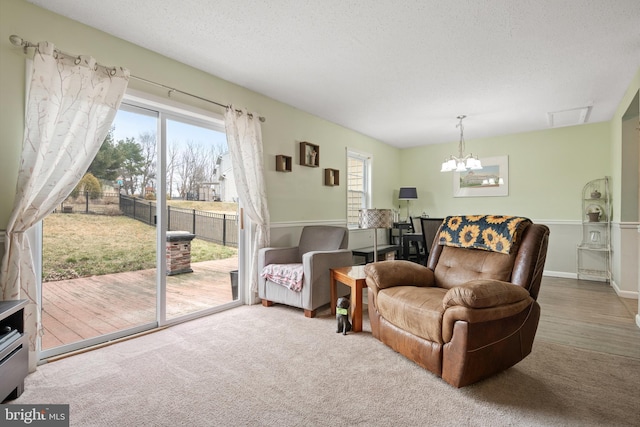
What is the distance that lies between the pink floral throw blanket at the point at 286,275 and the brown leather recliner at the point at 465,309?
0.88 meters

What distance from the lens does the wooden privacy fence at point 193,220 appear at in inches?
111

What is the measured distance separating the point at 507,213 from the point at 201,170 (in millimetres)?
5098

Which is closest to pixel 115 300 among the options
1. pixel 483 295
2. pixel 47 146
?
pixel 47 146

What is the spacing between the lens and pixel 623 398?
1.80 meters

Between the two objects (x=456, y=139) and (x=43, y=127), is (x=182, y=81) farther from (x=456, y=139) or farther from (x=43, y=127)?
(x=456, y=139)

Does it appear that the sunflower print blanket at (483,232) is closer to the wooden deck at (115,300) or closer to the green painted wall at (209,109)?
the green painted wall at (209,109)

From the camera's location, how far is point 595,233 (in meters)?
4.94

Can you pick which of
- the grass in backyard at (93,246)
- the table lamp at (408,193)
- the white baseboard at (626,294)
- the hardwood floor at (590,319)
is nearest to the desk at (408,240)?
the table lamp at (408,193)

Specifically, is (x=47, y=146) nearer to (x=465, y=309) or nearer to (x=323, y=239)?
(x=323, y=239)

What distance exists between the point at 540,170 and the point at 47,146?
6329 millimetres

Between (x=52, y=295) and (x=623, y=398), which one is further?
(x=52, y=295)

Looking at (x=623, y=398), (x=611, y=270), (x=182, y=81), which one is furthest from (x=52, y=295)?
(x=611, y=270)

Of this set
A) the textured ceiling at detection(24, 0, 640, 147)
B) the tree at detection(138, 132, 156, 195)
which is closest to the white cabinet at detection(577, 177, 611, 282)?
the textured ceiling at detection(24, 0, 640, 147)

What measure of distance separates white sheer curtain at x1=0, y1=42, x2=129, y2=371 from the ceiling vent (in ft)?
17.2
